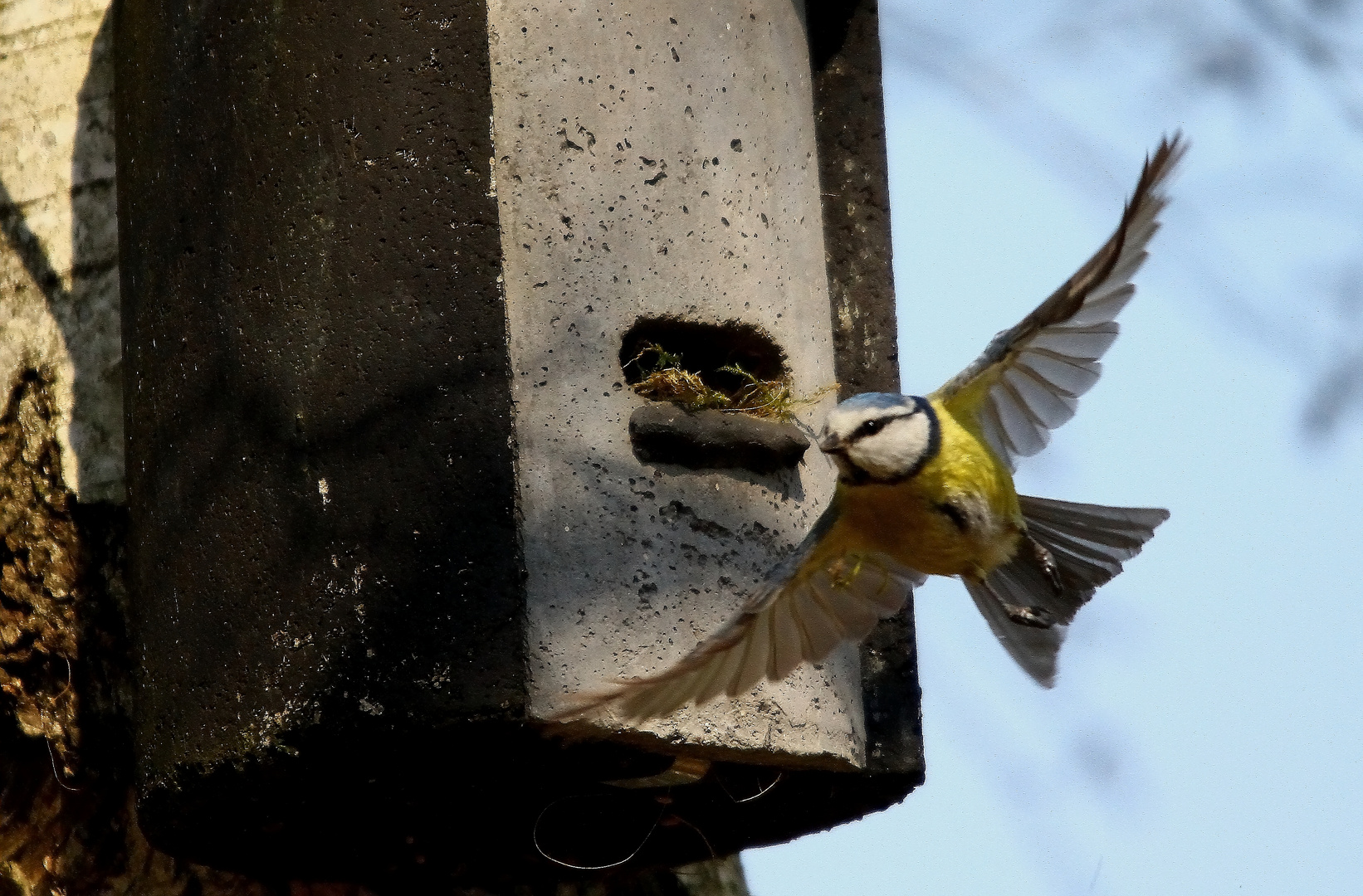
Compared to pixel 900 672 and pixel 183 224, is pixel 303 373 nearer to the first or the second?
pixel 183 224

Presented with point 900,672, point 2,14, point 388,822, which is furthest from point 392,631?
point 2,14

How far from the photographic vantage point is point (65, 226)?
315 cm

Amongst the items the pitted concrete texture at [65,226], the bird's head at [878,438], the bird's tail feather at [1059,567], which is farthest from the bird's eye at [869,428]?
the pitted concrete texture at [65,226]

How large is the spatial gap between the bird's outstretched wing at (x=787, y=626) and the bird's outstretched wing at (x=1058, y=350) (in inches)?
12.6

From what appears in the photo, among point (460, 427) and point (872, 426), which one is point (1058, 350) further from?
point (460, 427)

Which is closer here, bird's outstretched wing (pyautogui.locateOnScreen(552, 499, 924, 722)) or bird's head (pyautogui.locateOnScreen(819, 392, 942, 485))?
bird's outstretched wing (pyautogui.locateOnScreen(552, 499, 924, 722))

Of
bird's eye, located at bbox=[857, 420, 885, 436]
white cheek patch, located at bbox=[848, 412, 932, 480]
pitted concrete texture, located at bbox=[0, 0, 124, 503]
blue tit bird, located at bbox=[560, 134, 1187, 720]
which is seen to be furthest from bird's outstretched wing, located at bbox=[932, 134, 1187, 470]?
pitted concrete texture, located at bbox=[0, 0, 124, 503]

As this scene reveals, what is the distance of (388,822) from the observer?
267 cm

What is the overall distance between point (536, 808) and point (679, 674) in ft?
1.59

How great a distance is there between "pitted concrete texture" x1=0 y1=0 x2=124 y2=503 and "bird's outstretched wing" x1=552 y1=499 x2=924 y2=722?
121 centimetres

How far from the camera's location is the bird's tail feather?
3.06 metres

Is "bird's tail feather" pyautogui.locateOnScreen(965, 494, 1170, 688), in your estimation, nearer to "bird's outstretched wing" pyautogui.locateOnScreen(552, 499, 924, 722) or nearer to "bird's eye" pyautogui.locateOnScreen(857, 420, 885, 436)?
"bird's outstretched wing" pyautogui.locateOnScreen(552, 499, 924, 722)

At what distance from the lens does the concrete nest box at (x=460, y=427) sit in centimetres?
242

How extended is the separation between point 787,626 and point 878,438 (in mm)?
333
